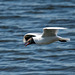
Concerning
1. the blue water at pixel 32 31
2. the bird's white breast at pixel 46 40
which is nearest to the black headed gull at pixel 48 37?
the bird's white breast at pixel 46 40

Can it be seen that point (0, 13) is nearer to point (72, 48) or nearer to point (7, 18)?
point (7, 18)

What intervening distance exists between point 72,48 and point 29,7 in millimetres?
6636

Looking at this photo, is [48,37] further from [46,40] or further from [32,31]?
[32,31]

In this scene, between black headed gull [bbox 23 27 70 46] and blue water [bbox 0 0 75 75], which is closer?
black headed gull [bbox 23 27 70 46]

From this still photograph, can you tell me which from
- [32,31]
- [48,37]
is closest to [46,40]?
[48,37]

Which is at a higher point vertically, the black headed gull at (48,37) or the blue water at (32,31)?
the black headed gull at (48,37)

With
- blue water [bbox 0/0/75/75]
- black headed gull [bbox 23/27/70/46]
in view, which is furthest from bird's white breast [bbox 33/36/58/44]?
blue water [bbox 0/0/75/75]

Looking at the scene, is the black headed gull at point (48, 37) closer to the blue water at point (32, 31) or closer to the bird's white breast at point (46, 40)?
the bird's white breast at point (46, 40)

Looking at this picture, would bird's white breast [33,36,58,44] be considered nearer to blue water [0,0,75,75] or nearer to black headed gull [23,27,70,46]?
black headed gull [23,27,70,46]

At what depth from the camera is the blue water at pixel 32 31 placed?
56.2ft

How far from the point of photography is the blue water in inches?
675

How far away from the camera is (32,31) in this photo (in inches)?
819

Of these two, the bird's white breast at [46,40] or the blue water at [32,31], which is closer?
the bird's white breast at [46,40]

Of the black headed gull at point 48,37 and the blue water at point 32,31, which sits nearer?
the black headed gull at point 48,37
